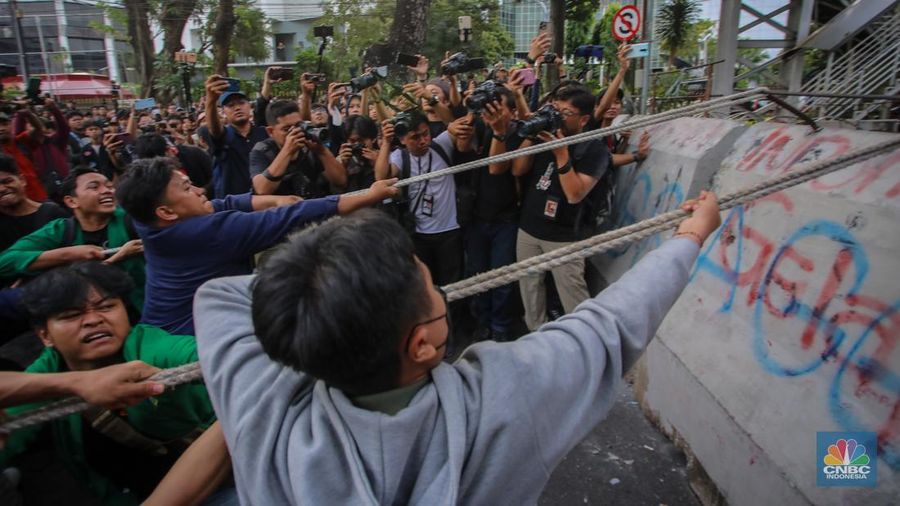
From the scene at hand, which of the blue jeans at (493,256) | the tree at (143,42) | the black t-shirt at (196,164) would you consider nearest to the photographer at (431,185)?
the blue jeans at (493,256)

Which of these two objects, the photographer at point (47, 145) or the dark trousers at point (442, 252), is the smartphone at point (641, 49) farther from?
the photographer at point (47, 145)

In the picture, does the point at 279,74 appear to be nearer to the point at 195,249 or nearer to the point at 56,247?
the point at 56,247

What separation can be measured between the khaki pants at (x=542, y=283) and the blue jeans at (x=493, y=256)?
12 cm

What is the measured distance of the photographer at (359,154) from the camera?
3.59 m

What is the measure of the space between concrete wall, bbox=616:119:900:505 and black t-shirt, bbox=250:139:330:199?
2268 millimetres

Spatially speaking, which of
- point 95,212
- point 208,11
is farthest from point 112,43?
point 95,212

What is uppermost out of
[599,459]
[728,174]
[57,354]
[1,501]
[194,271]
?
[728,174]

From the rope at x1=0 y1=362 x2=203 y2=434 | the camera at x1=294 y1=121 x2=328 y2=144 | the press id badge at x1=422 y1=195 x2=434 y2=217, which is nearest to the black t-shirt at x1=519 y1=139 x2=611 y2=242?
the press id badge at x1=422 y1=195 x2=434 y2=217

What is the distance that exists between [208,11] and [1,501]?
2519 centimetres

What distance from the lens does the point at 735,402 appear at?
1970mm

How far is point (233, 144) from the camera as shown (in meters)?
3.60

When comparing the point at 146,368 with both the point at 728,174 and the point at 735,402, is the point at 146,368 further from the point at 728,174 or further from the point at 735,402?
the point at 728,174

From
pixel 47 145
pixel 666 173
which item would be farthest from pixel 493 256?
pixel 47 145

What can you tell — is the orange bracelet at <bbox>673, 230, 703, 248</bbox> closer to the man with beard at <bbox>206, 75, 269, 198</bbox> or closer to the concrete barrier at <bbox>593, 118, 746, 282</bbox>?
the concrete barrier at <bbox>593, 118, 746, 282</bbox>
